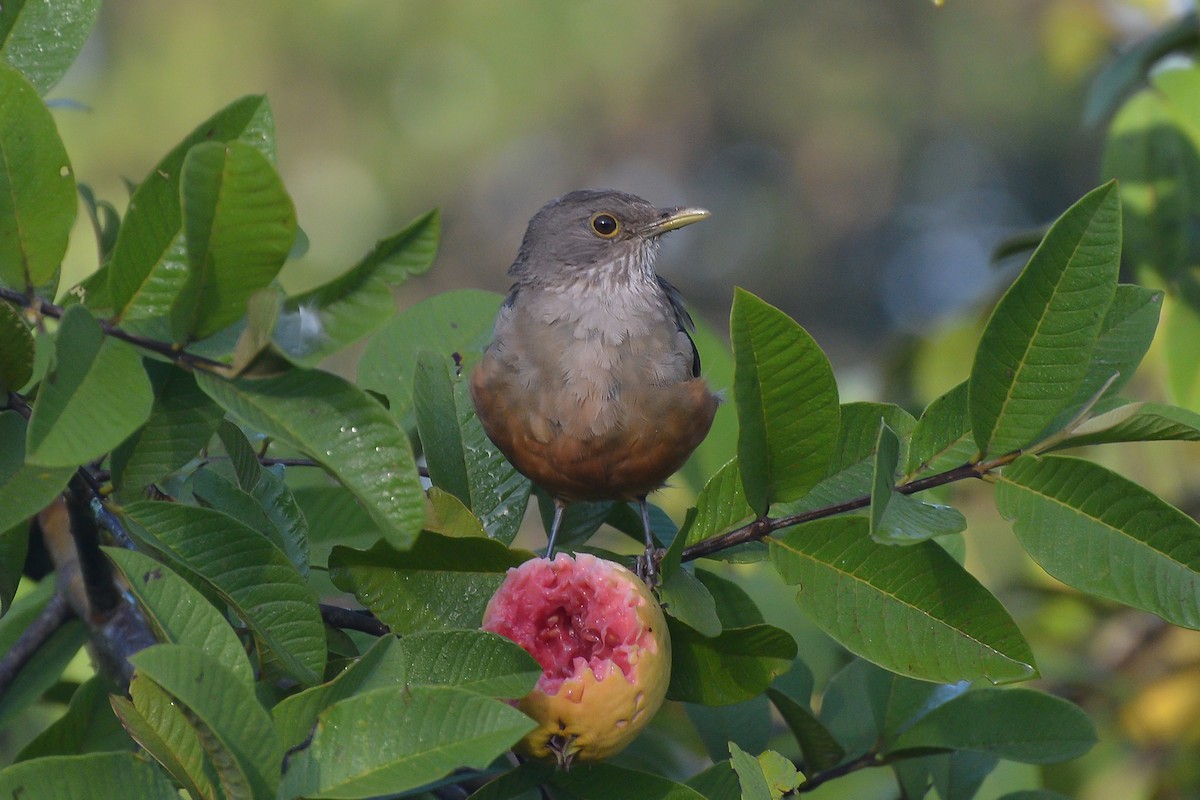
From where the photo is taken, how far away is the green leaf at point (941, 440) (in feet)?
6.09

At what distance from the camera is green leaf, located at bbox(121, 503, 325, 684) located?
5.57 ft

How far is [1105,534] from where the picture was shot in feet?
5.56

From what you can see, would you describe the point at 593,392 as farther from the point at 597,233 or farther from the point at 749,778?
the point at 749,778

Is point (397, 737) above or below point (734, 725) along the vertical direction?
above

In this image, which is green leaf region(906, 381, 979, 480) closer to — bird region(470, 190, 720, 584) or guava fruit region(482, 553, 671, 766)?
guava fruit region(482, 553, 671, 766)

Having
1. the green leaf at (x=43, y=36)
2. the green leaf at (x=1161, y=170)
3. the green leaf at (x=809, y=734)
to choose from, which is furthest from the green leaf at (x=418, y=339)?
the green leaf at (x=1161, y=170)

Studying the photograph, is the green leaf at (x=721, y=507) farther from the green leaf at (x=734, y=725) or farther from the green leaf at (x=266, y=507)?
the green leaf at (x=266, y=507)

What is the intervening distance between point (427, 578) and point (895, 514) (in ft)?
2.54

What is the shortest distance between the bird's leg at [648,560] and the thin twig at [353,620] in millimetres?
522

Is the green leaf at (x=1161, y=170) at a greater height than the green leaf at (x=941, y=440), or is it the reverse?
the green leaf at (x=1161, y=170)

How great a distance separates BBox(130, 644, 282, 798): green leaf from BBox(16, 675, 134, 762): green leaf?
31.7 inches

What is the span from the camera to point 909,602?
1.79 m

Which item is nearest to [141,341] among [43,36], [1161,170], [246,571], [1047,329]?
[246,571]

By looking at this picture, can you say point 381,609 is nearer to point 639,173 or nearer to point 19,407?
point 19,407
